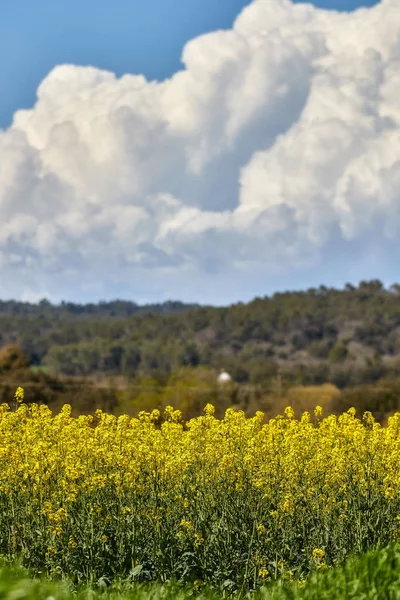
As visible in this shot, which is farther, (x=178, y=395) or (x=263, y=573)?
(x=178, y=395)

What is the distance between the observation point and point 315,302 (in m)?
104

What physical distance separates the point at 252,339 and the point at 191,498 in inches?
3523

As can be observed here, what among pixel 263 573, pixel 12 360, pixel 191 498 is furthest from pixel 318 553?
pixel 12 360

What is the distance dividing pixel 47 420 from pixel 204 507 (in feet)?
7.48

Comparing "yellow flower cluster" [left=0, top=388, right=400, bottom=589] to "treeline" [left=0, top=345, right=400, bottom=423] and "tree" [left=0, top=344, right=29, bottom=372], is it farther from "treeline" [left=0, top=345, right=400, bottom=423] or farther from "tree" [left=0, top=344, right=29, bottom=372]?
"tree" [left=0, top=344, right=29, bottom=372]

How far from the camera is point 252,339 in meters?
98.9

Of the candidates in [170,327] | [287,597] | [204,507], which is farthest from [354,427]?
[170,327]

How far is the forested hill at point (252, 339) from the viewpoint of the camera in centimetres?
8025

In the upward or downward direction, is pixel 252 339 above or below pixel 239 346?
above

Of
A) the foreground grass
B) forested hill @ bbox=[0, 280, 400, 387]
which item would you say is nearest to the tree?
→ forested hill @ bbox=[0, 280, 400, 387]

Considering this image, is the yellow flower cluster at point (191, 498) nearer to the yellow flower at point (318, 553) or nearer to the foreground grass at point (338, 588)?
the yellow flower at point (318, 553)

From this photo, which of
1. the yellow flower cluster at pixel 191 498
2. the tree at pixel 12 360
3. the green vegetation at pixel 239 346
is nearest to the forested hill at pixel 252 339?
the green vegetation at pixel 239 346

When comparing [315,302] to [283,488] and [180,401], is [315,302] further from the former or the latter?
[283,488]

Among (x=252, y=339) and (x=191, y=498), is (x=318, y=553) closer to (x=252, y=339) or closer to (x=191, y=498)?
(x=191, y=498)
